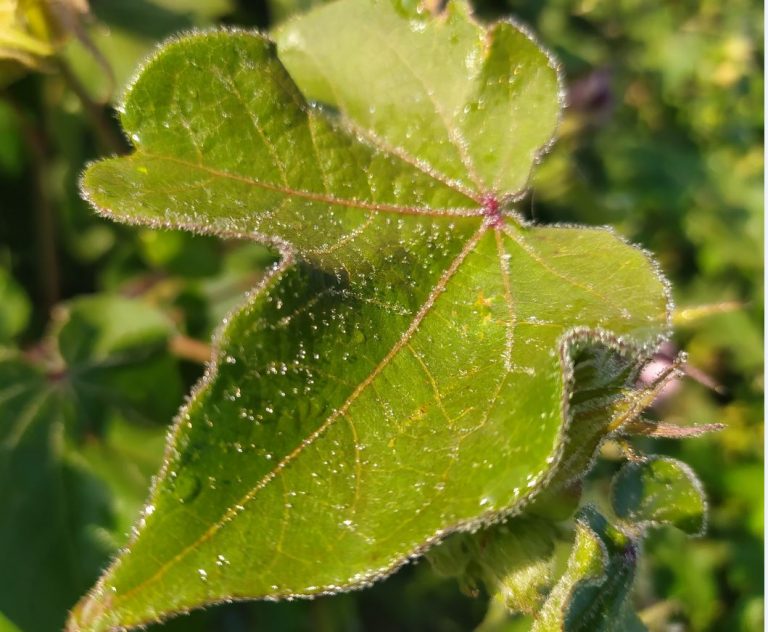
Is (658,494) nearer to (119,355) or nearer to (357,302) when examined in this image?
(357,302)

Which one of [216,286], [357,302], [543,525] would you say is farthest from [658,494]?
[216,286]

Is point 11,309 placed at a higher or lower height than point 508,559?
higher

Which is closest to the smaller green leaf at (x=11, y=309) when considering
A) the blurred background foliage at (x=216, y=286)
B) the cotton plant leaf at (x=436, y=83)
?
the blurred background foliage at (x=216, y=286)

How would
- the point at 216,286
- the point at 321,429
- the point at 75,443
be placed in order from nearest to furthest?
1. the point at 321,429
2. the point at 75,443
3. the point at 216,286

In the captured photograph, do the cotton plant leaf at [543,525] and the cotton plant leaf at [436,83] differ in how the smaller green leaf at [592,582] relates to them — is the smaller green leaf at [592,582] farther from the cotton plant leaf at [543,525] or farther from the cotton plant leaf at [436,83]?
the cotton plant leaf at [436,83]

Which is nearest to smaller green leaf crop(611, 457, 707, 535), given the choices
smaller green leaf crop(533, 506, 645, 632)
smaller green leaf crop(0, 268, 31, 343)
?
smaller green leaf crop(533, 506, 645, 632)

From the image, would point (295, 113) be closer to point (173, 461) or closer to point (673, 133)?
point (173, 461)

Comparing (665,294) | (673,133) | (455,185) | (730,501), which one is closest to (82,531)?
(455,185)
